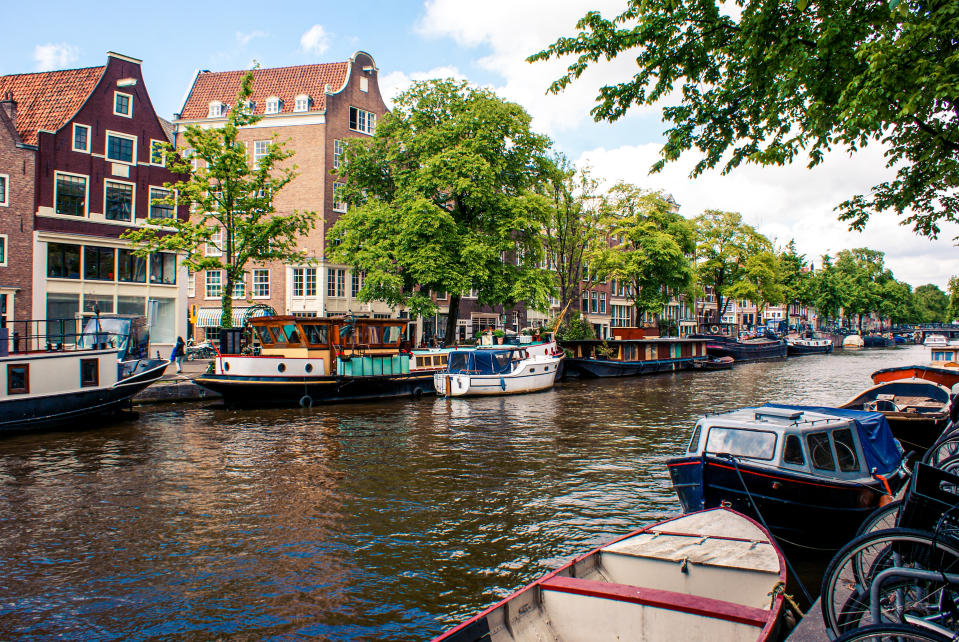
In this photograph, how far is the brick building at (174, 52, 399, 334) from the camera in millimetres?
45094

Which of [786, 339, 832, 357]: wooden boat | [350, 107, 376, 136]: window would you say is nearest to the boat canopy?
[350, 107, 376, 136]: window

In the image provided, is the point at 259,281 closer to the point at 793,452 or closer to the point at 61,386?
the point at 61,386

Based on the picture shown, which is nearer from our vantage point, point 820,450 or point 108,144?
point 820,450

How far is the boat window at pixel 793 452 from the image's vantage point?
10047 mm

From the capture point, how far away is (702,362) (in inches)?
2250

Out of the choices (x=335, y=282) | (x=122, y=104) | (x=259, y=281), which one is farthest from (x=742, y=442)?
(x=259, y=281)

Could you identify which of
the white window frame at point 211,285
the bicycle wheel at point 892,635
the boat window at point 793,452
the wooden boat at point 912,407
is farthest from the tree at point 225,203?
the bicycle wheel at point 892,635

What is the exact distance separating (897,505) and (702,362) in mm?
54313

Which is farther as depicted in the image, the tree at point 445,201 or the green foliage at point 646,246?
the green foliage at point 646,246

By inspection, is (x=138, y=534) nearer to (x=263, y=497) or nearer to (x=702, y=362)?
(x=263, y=497)

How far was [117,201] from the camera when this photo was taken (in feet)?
118

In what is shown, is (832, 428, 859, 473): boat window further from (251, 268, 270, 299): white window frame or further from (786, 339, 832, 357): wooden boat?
(786, 339, 832, 357): wooden boat

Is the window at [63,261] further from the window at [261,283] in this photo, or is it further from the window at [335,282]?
the window at [335,282]

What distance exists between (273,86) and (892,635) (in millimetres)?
52374
